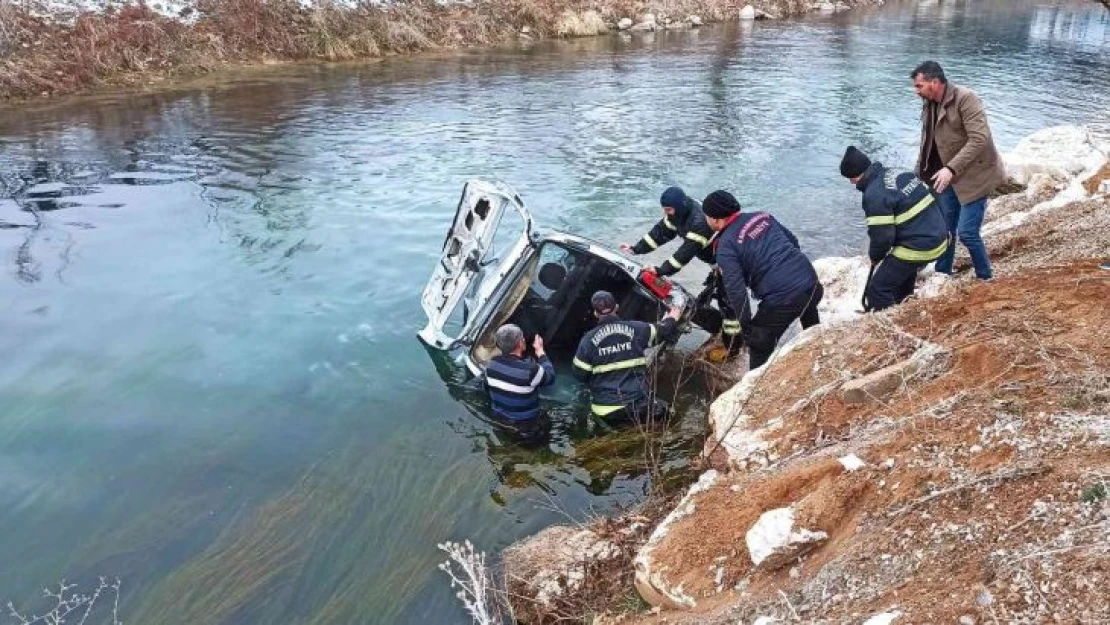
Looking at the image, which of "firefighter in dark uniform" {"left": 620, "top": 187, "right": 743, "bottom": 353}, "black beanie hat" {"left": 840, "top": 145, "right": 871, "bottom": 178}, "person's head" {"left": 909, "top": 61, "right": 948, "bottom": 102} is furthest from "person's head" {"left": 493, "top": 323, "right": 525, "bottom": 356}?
"person's head" {"left": 909, "top": 61, "right": 948, "bottom": 102}

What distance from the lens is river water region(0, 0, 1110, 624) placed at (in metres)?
6.20

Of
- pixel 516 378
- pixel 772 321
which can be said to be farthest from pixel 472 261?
pixel 772 321

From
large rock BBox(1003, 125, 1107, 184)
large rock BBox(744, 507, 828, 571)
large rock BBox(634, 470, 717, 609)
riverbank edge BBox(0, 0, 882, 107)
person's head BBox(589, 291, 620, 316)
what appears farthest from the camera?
A: riverbank edge BBox(0, 0, 882, 107)

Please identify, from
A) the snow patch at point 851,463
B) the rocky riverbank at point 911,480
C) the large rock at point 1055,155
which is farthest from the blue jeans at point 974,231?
the large rock at point 1055,155

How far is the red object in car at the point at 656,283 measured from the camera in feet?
23.7

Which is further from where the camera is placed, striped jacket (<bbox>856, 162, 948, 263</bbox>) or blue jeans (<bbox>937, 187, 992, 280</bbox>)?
blue jeans (<bbox>937, 187, 992, 280</bbox>)

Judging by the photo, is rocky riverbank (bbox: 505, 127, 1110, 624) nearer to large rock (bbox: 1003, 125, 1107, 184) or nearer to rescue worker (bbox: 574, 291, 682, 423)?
rescue worker (bbox: 574, 291, 682, 423)

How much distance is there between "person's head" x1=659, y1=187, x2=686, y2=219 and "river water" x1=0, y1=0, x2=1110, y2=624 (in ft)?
5.77

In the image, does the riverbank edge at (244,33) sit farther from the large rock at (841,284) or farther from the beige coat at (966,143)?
the beige coat at (966,143)

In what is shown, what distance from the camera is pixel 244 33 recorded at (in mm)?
24906

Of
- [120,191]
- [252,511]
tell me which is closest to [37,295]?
[120,191]

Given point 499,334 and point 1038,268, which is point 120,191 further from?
point 1038,268

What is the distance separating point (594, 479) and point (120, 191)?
455 inches

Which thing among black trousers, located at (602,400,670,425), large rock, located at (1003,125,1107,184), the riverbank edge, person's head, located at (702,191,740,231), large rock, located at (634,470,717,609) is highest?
the riverbank edge
